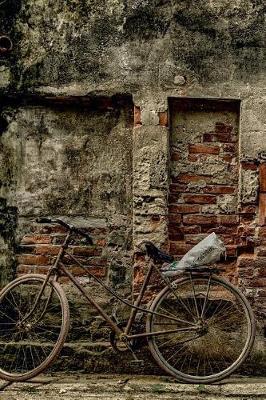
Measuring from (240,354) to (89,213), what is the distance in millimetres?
1658

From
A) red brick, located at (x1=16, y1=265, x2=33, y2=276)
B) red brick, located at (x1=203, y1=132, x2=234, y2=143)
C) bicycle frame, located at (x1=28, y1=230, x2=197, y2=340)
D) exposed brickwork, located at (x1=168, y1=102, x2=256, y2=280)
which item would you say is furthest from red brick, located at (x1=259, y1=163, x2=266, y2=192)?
red brick, located at (x1=16, y1=265, x2=33, y2=276)

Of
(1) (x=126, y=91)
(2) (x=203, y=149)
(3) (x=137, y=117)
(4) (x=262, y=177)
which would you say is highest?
(1) (x=126, y=91)

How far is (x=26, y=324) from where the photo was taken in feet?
16.2

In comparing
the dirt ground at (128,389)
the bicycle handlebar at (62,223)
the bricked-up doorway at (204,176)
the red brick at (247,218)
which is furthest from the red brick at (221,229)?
the dirt ground at (128,389)

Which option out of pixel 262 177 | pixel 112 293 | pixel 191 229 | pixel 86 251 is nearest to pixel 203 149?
pixel 262 177

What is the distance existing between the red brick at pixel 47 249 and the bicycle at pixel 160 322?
0.87ft

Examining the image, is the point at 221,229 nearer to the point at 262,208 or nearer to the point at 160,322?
the point at 262,208

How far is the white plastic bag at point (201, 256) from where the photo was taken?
4977 millimetres

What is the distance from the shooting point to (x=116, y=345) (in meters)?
5.07

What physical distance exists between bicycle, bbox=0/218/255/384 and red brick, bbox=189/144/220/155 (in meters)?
0.95

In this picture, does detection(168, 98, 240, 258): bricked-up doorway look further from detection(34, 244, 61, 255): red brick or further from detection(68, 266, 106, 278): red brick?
detection(34, 244, 61, 255): red brick

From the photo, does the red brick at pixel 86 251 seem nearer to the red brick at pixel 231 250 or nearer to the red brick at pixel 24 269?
the red brick at pixel 24 269

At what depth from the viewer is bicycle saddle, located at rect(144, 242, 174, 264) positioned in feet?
16.3

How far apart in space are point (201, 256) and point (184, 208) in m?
0.58
